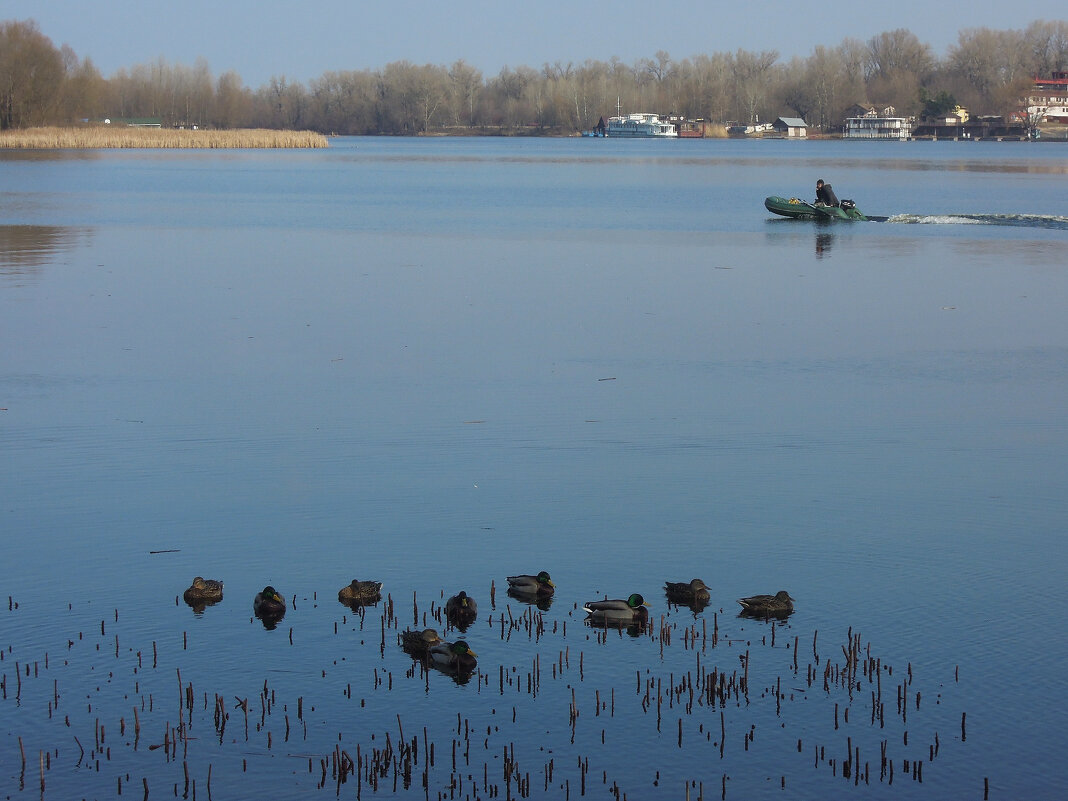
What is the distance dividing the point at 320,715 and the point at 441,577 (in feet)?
6.44

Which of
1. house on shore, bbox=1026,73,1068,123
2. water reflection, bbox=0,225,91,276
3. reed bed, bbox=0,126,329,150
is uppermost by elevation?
house on shore, bbox=1026,73,1068,123

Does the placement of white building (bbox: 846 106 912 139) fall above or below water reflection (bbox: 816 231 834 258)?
above

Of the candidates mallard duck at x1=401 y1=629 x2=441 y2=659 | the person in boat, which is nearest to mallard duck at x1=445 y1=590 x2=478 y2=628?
mallard duck at x1=401 y1=629 x2=441 y2=659

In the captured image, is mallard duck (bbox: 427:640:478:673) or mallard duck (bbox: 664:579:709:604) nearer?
mallard duck (bbox: 427:640:478:673)

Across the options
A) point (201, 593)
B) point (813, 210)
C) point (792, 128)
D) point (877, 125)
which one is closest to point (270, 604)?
point (201, 593)

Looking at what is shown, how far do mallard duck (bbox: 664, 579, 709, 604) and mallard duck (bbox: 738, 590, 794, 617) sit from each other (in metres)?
0.23

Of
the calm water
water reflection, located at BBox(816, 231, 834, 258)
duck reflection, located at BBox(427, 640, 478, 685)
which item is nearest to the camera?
the calm water

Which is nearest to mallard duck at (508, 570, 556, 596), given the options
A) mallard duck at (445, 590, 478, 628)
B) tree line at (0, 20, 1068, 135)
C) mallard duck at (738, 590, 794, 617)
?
mallard duck at (445, 590, 478, 628)

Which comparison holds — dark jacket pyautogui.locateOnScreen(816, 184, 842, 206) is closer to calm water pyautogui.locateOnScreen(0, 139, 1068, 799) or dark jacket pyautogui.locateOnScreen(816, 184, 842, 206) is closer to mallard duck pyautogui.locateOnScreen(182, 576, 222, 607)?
calm water pyautogui.locateOnScreen(0, 139, 1068, 799)

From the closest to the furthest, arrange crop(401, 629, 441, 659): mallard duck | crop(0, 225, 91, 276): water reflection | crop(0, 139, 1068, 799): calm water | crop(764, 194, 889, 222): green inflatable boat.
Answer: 1. crop(0, 139, 1068, 799): calm water
2. crop(401, 629, 441, 659): mallard duck
3. crop(0, 225, 91, 276): water reflection
4. crop(764, 194, 889, 222): green inflatable boat

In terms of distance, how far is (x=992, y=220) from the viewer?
3816cm

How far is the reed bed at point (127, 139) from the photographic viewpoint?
87.5 metres

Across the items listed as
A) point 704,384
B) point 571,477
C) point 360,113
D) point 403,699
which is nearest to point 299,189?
point 704,384

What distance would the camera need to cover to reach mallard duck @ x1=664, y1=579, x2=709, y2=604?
27.4ft
